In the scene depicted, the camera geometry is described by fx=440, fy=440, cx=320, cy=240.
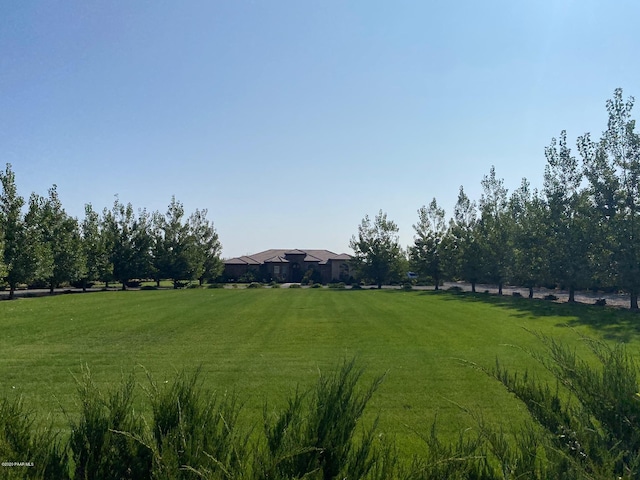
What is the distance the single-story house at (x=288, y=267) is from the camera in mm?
67875

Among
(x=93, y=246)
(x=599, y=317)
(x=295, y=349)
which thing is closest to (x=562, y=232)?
(x=599, y=317)

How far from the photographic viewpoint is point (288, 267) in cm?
7031

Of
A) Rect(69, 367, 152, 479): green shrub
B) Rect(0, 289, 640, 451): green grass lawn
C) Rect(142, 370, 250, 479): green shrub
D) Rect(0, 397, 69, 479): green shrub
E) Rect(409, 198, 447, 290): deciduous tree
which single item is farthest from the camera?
Rect(409, 198, 447, 290): deciduous tree

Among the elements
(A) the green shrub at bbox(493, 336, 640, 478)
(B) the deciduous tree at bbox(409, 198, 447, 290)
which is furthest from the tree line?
(A) the green shrub at bbox(493, 336, 640, 478)

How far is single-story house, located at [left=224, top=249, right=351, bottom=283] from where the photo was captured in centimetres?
6788

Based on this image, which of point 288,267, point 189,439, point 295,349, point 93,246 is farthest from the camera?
point 288,267

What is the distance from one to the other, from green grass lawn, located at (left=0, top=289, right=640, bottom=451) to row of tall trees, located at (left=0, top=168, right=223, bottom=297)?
533 inches

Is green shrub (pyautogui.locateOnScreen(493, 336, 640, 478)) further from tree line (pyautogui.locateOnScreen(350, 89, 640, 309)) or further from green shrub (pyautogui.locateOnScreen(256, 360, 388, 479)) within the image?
tree line (pyautogui.locateOnScreen(350, 89, 640, 309))

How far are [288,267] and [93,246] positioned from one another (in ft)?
99.8

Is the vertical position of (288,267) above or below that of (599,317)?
above

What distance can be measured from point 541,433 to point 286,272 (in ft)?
221

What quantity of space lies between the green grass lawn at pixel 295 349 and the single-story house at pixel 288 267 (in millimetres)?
43153

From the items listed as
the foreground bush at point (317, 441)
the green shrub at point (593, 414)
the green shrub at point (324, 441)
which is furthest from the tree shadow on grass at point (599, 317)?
the green shrub at point (324, 441)

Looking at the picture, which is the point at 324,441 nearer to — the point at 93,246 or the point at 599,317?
the point at 599,317
